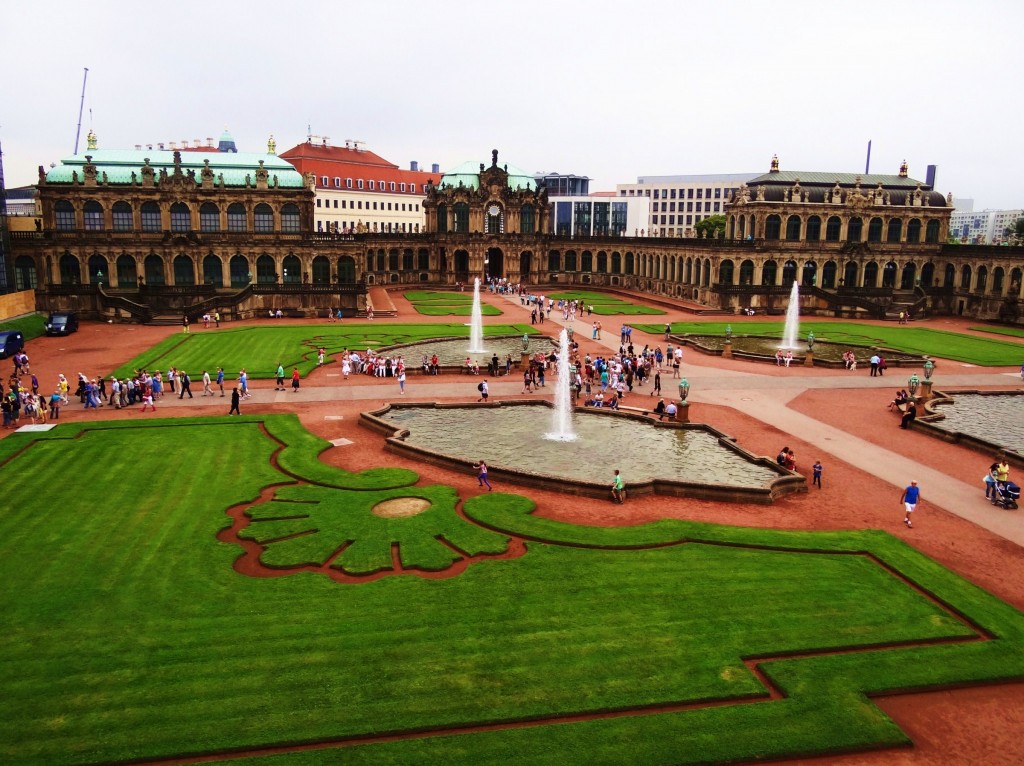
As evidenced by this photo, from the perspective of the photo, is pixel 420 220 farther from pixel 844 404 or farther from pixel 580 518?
pixel 580 518

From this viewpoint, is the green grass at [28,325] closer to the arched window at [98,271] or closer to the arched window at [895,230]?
the arched window at [98,271]

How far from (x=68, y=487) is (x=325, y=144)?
131105 mm

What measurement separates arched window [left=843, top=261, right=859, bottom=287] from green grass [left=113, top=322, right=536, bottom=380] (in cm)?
5615

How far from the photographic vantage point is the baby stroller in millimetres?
32219

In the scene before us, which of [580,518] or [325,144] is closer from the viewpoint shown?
[580,518]

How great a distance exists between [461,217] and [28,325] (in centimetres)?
7308

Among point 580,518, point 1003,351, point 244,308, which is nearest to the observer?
point 580,518

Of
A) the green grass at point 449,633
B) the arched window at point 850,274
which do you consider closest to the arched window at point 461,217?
the arched window at point 850,274

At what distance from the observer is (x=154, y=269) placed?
318 feet

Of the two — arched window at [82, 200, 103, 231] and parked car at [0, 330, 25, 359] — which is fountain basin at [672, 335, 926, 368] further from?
arched window at [82, 200, 103, 231]

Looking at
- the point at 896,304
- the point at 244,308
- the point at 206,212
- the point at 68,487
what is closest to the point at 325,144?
the point at 206,212

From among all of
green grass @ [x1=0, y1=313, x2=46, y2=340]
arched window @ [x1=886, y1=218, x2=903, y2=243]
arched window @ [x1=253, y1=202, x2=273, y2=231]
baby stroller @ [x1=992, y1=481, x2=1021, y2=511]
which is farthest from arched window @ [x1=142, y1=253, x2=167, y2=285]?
arched window @ [x1=886, y1=218, x2=903, y2=243]

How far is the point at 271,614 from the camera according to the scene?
885 inches

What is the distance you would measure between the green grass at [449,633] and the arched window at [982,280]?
90.3m
